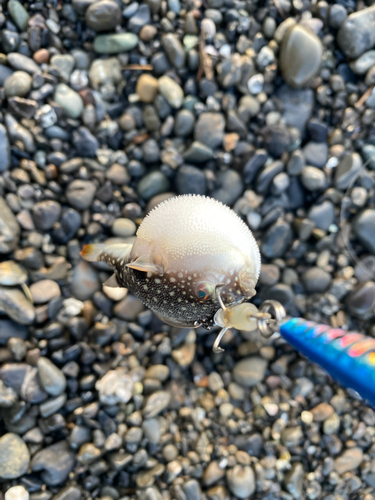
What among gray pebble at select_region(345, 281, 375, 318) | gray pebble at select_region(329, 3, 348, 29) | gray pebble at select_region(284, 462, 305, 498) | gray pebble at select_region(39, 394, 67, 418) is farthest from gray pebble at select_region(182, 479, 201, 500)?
gray pebble at select_region(329, 3, 348, 29)

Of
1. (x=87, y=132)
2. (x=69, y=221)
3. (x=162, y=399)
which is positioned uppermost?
(x=87, y=132)

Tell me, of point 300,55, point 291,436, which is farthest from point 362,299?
point 300,55

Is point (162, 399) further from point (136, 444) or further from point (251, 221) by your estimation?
point (251, 221)

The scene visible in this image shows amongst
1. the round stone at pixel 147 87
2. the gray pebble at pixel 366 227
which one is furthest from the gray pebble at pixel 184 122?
the gray pebble at pixel 366 227

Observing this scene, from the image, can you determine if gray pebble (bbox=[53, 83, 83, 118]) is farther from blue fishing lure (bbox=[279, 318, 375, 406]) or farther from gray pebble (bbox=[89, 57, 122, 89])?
blue fishing lure (bbox=[279, 318, 375, 406])

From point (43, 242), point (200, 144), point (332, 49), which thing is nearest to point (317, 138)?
point (332, 49)

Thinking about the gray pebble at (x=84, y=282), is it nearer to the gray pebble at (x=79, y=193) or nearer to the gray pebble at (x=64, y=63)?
the gray pebble at (x=79, y=193)
